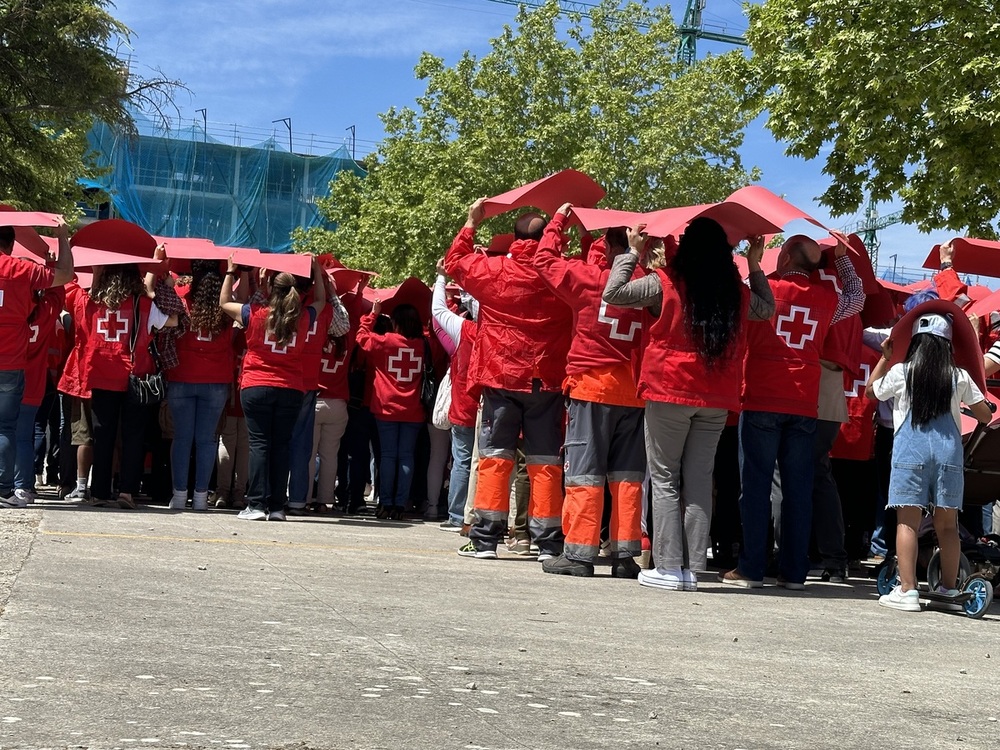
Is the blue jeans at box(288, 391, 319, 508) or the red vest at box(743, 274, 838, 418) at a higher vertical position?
the red vest at box(743, 274, 838, 418)

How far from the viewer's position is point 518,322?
905cm

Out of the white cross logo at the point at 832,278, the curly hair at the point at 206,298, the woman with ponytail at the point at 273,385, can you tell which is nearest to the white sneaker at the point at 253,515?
the woman with ponytail at the point at 273,385

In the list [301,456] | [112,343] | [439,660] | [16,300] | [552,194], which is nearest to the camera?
[439,660]

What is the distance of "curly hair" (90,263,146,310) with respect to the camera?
1131cm

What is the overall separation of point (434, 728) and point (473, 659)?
1113mm

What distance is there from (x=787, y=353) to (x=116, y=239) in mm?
5839

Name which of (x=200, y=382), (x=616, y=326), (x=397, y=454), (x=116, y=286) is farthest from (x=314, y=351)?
(x=616, y=326)

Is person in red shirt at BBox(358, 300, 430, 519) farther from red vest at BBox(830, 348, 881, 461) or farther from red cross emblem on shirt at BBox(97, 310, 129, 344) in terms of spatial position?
red vest at BBox(830, 348, 881, 461)

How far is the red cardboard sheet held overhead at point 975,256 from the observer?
30.5 ft

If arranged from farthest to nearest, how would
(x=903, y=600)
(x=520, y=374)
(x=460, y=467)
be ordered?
(x=460, y=467)
(x=520, y=374)
(x=903, y=600)

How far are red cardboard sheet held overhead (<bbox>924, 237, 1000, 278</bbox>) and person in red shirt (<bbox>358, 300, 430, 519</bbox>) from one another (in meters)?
5.04

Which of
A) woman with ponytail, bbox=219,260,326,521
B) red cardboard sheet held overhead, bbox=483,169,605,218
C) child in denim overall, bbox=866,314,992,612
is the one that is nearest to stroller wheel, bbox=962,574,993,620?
child in denim overall, bbox=866,314,992,612

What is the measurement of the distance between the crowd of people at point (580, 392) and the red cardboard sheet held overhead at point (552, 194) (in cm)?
34

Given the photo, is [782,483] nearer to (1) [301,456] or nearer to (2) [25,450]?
(1) [301,456]
